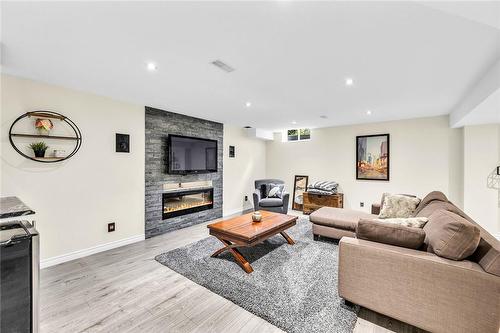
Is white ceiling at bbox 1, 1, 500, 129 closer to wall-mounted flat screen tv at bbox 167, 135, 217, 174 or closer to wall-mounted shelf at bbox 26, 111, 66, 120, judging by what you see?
wall-mounted shelf at bbox 26, 111, 66, 120

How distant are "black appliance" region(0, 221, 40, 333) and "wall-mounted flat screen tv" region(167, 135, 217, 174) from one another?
282 cm

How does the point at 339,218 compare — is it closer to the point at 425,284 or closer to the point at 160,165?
the point at 425,284

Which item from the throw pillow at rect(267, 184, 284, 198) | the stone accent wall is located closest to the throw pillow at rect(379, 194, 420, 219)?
the throw pillow at rect(267, 184, 284, 198)

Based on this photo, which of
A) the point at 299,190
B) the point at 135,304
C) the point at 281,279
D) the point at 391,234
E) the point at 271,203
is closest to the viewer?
the point at 391,234

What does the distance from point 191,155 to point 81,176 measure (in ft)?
6.22

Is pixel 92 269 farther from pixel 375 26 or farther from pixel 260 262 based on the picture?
pixel 375 26

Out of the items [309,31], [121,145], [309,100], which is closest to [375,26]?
[309,31]

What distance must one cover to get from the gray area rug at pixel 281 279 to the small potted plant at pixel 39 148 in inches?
76.7

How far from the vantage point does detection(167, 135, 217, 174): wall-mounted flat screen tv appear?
13.4ft

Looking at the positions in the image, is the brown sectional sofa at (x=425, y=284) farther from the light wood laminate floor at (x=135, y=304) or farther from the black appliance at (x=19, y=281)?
the black appliance at (x=19, y=281)

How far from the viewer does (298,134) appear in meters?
6.27

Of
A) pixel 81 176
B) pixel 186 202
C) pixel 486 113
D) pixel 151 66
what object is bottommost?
pixel 186 202

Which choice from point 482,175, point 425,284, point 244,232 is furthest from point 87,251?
point 482,175

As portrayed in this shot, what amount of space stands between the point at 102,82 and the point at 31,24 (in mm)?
1129
